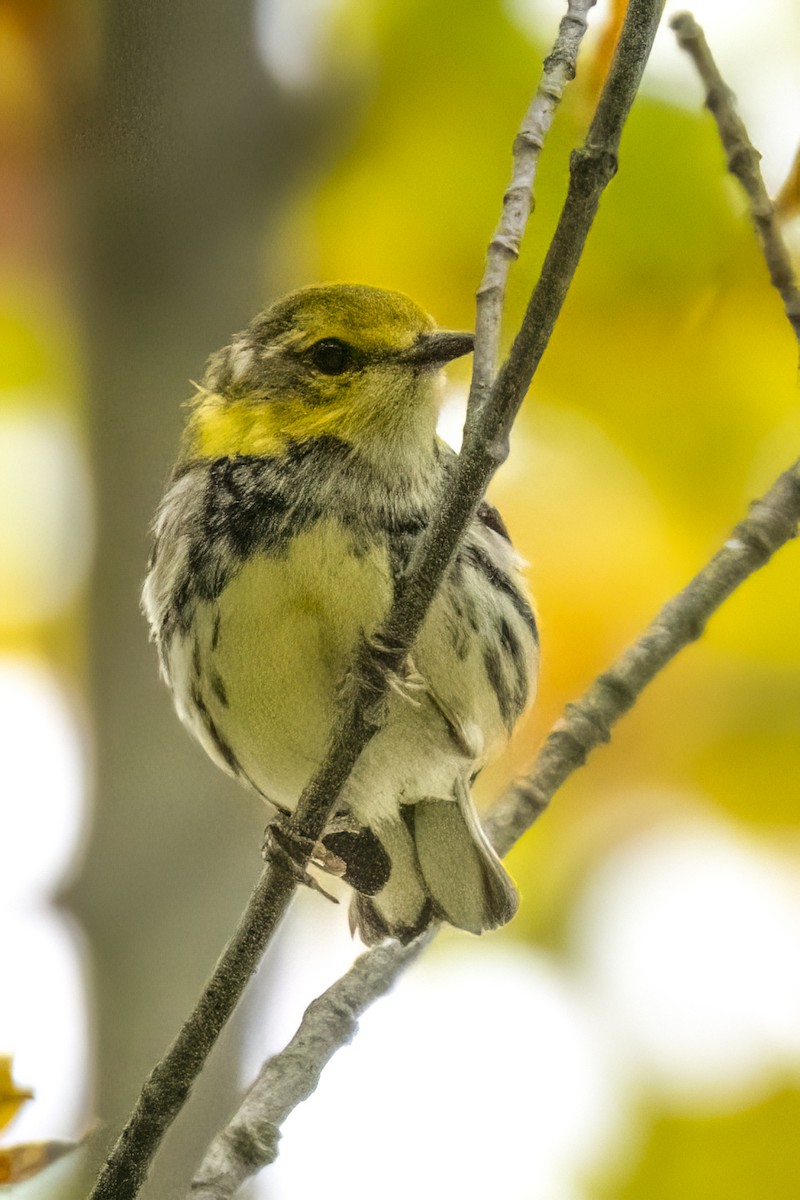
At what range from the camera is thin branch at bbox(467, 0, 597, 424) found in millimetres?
1078

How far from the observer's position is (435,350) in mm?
1447

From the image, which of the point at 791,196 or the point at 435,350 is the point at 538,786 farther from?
the point at 791,196

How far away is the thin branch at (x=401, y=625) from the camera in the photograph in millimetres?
881

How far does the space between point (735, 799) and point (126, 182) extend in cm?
105

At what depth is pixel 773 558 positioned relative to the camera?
1.46 metres

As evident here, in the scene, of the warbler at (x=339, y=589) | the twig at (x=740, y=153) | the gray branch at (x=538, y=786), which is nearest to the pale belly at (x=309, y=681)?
the warbler at (x=339, y=589)

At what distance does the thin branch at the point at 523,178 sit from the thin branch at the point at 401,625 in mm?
127

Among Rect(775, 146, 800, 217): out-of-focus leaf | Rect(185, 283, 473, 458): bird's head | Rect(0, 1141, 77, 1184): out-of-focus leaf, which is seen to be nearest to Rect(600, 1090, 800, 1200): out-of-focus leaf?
Rect(0, 1141, 77, 1184): out-of-focus leaf

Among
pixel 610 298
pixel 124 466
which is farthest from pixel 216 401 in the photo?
pixel 610 298

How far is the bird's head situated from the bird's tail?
49 centimetres

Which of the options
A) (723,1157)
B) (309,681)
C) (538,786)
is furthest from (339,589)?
(723,1157)

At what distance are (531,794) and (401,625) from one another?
1.68 feet

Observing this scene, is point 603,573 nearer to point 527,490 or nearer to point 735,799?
point 527,490

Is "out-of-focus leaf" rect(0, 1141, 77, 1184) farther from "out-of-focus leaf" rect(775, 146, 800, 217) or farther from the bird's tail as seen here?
"out-of-focus leaf" rect(775, 146, 800, 217)
